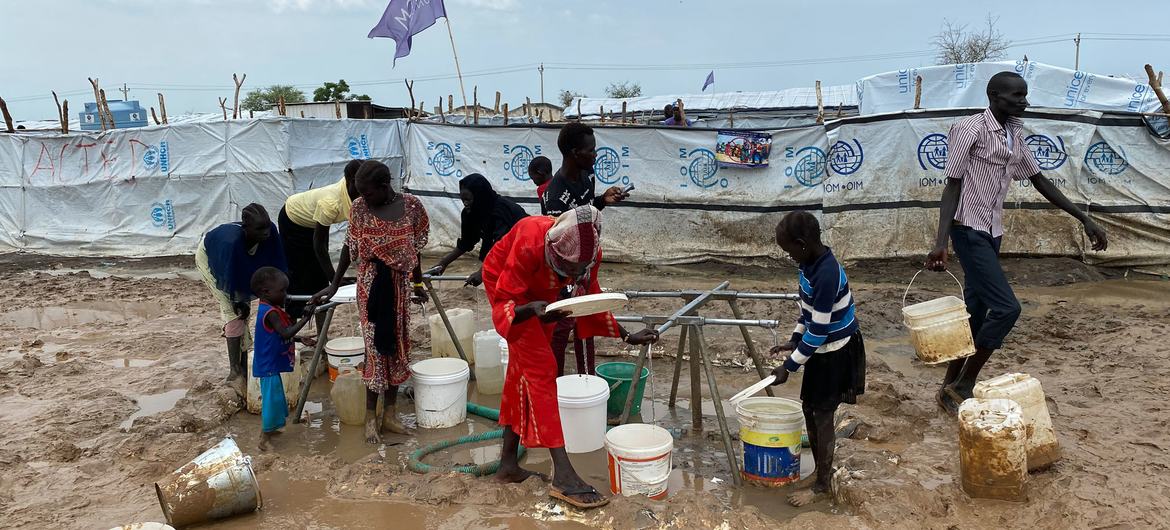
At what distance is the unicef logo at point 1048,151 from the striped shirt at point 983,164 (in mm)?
5143

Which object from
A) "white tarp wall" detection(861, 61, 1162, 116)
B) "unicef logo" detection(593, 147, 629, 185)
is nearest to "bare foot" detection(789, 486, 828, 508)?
"unicef logo" detection(593, 147, 629, 185)

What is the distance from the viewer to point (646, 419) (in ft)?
15.6

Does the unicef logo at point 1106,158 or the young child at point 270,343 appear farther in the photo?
the unicef logo at point 1106,158

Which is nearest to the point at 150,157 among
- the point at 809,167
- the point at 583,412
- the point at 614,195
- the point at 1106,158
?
the point at 809,167

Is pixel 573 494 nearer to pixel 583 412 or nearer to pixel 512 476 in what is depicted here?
pixel 512 476

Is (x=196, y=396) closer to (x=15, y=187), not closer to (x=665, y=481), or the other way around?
(x=665, y=481)

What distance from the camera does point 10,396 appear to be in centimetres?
550

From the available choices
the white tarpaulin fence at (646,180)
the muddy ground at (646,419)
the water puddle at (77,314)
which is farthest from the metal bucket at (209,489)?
the white tarpaulin fence at (646,180)

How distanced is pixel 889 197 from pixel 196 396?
7875 mm

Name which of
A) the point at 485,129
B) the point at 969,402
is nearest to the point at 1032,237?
the point at 969,402

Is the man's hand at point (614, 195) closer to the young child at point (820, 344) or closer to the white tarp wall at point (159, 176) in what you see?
the young child at point (820, 344)

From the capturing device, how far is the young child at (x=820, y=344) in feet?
10.8

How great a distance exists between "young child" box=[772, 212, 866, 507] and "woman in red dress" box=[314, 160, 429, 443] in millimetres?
2234

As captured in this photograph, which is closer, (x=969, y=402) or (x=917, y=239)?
(x=969, y=402)
